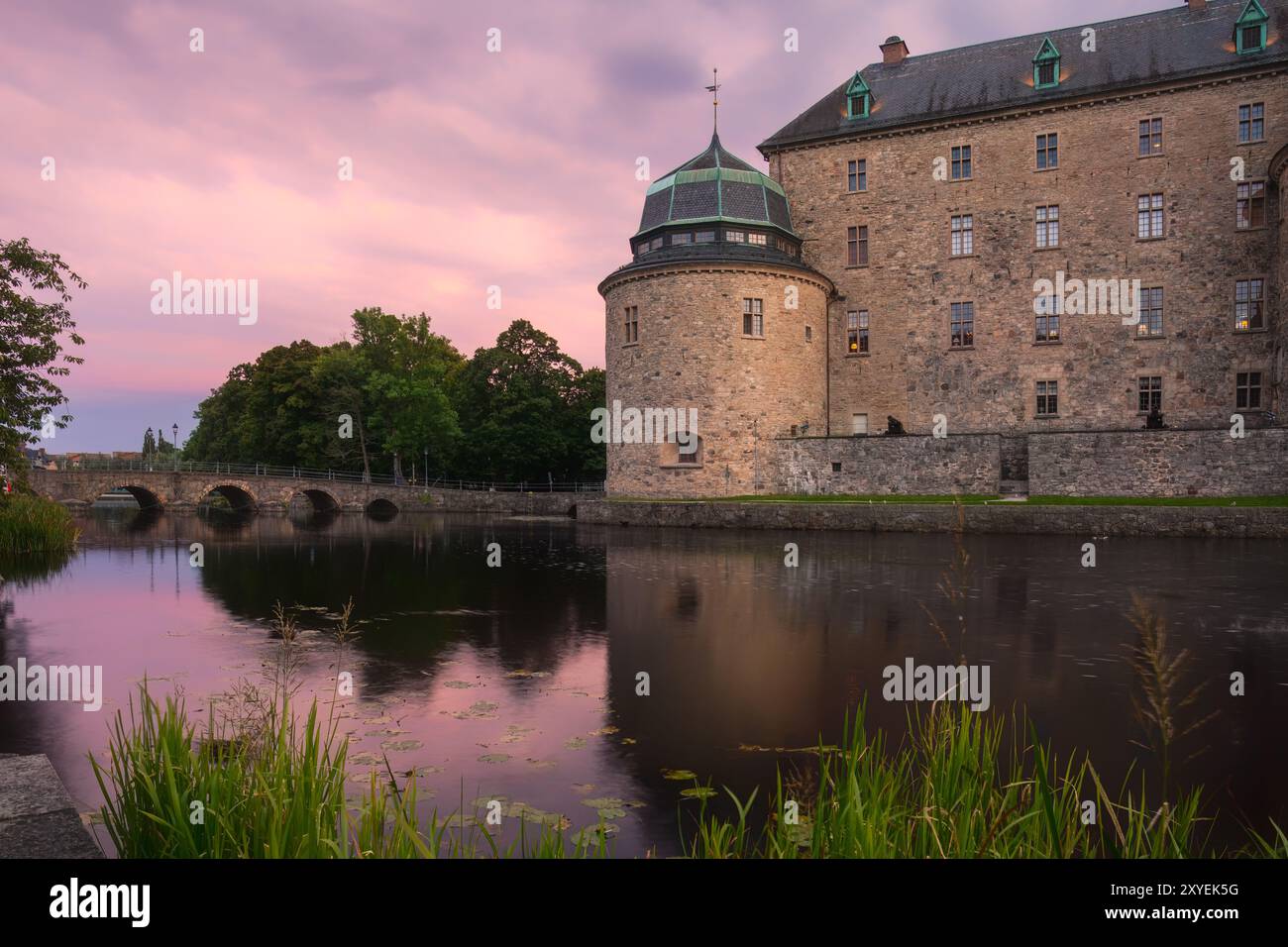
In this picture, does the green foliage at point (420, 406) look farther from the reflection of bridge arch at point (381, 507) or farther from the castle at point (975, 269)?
the castle at point (975, 269)

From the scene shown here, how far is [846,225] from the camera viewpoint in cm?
4038

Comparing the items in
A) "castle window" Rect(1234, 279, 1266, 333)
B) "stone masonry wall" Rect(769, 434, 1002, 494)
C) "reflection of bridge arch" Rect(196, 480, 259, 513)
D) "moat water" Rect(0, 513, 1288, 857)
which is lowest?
"moat water" Rect(0, 513, 1288, 857)

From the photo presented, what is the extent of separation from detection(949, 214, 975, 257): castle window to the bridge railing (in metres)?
26.3

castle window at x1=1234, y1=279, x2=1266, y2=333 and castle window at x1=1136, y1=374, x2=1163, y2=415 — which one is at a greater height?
castle window at x1=1234, y1=279, x2=1266, y2=333

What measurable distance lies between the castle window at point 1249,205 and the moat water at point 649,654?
69.3 feet

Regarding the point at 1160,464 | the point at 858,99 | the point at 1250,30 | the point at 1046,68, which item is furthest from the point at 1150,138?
the point at 1160,464

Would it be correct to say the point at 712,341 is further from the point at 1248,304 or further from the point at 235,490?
the point at 235,490

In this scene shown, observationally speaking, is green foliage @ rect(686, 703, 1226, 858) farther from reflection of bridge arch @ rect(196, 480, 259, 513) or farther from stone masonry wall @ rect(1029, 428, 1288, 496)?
reflection of bridge arch @ rect(196, 480, 259, 513)

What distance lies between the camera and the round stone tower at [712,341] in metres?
35.7

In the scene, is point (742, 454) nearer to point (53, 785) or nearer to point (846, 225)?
point (846, 225)

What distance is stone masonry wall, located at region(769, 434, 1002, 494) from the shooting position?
31.8 meters

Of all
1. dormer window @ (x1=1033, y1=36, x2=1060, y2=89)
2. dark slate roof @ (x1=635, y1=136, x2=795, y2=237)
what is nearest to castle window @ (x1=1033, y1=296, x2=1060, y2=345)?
dormer window @ (x1=1033, y1=36, x2=1060, y2=89)

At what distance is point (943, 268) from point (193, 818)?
132ft
